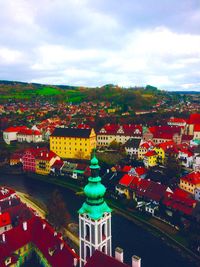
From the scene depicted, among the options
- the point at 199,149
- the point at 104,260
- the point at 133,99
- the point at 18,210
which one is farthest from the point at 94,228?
the point at 133,99

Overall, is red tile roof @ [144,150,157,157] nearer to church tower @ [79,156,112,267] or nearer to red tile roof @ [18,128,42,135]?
church tower @ [79,156,112,267]

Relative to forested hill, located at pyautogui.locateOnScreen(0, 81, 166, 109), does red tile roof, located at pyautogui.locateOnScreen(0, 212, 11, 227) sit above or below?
below

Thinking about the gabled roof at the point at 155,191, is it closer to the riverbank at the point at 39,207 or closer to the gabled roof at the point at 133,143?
the riverbank at the point at 39,207

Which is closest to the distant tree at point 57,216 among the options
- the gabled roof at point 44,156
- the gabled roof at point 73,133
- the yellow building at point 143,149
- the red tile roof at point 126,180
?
the red tile roof at point 126,180

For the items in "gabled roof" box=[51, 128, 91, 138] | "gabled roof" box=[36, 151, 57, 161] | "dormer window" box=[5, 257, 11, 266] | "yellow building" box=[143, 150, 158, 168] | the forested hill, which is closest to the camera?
"dormer window" box=[5, 257, 11, 266]

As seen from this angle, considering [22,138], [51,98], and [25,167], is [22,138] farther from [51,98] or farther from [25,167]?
[51,98]

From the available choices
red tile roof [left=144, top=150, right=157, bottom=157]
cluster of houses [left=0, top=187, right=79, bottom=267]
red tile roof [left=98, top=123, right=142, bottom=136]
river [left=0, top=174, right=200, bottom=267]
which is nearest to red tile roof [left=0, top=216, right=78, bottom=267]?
cluster of houses [left=0, top=187, right=79, bottom=267]
